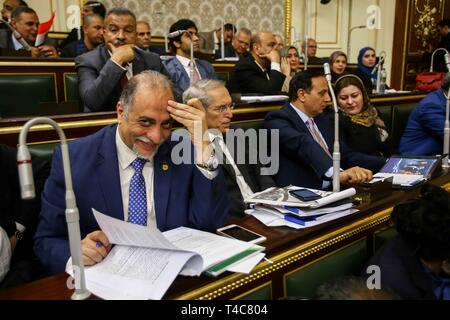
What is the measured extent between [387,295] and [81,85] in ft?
7.51

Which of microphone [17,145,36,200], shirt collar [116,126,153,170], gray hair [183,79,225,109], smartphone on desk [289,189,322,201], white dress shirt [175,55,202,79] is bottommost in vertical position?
smartphone on desk [289,189,322,201]

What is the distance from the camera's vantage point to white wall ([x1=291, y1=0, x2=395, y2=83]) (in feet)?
26.9

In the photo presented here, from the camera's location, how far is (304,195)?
1641mm

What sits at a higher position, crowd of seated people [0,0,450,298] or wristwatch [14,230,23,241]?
crowd of seated people [0,0,450,298]

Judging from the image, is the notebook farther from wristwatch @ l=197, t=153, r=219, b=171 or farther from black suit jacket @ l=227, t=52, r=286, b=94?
black suit jacket @ l=227, t=52, r=286, b=94

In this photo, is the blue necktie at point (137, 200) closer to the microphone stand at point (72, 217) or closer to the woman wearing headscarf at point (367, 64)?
the microphone stand at point (72, 217)

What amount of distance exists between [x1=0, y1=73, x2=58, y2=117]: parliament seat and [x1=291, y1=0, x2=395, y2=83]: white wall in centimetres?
573

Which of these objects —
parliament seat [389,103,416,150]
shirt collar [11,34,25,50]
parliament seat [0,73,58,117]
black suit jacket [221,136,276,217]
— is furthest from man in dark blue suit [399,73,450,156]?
shirt collar [11,34,25,50]

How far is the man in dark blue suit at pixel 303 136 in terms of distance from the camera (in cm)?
252

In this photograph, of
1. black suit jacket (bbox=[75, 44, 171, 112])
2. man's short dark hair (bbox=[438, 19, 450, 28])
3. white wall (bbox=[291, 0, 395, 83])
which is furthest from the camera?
white wall (bbox=[291, 0, 395, 83])

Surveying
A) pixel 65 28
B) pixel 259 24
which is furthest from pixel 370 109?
pixel 259 24

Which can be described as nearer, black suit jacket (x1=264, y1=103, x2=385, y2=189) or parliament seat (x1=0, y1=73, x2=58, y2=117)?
black suit jacket (x1=264, y1=103, x2=385, y2=189)

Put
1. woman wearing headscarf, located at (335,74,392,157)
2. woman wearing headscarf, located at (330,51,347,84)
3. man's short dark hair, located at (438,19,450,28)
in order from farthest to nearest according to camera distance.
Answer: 1. man's short dark hair, located at (438,19,450,28)
2. woman wearing headscarf, located at (330,51,347,84)
3. woman wearing headscarf, located at (335,74,392,157)

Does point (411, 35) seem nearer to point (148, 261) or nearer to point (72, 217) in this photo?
point (148, 261)
